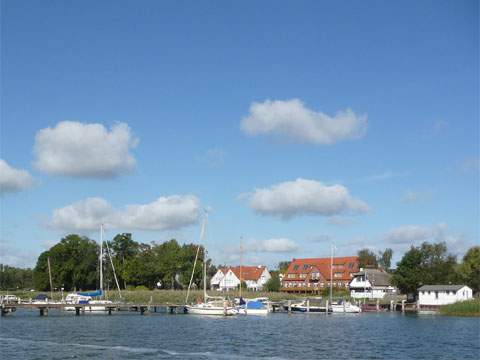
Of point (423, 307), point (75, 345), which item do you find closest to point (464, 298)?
point (423, 307)

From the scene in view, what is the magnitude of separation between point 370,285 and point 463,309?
37.5 m

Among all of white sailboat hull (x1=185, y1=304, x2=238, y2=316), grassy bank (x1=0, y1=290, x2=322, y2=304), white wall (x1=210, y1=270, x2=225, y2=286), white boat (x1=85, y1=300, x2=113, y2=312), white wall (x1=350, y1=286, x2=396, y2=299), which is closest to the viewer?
white sailboat hull (x1=185, y1=304, x2=238, y2=316)

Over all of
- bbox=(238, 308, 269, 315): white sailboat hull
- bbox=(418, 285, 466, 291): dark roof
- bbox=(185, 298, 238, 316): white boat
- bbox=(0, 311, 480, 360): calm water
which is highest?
bbox=(418, 285, 466, 291): dark roof

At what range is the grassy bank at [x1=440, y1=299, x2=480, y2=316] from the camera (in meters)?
95.4

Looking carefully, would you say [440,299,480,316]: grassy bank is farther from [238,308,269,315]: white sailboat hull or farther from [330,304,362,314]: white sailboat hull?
[238,308,269,315]: white sailboat hull

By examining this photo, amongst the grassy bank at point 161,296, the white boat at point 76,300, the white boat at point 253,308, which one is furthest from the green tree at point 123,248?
the white boat at point 253,308

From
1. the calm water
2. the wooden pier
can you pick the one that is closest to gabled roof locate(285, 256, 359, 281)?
the wooden pier

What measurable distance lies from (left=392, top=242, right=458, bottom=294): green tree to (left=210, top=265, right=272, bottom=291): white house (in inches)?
2346

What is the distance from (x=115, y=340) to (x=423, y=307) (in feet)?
234

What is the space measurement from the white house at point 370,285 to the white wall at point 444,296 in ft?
63.0

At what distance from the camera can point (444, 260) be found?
12312cm

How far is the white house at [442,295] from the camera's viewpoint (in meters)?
110

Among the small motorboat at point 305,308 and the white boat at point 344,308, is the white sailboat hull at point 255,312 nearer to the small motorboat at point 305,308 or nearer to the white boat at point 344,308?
the small motorboat at point 305,308

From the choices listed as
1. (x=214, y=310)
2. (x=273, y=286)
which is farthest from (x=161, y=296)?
(x=273, y=286)
